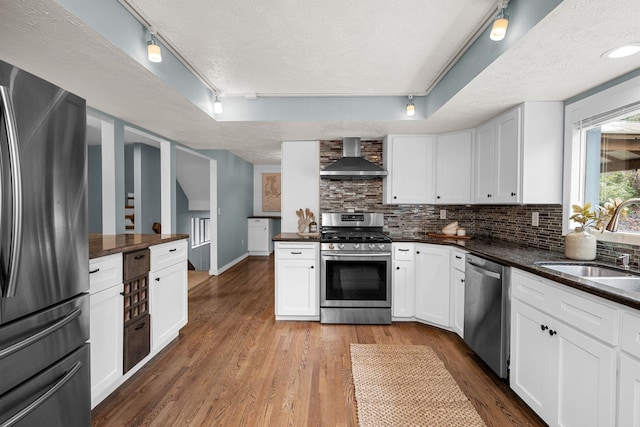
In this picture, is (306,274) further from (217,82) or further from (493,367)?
(217,82)

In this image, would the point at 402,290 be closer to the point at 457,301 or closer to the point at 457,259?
the point at 457,301

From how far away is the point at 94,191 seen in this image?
17.4ft

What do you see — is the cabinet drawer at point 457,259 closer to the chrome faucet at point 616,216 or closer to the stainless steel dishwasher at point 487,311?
the stainless steel dishwasher at point 487,311

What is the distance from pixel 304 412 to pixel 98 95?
8.88 ft

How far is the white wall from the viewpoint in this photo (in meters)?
7.52

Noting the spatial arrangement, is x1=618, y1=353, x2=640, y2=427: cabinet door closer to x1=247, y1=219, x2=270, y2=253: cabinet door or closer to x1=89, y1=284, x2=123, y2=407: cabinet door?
x1=89, y1=284, x2=123, y2=407: cabinet door

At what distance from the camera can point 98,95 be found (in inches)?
92.4

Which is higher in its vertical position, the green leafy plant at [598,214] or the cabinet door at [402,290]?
the green leafy plant at [598,214]

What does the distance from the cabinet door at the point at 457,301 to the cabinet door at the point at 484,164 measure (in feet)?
2.59

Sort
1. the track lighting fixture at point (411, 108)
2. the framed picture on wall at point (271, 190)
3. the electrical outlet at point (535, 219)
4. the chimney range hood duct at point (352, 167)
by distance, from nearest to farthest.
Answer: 1. the electrical outlet at point (535, 219)
2. the track lighting fixture at point (411, 108)
3. the chimney range hood duct at point (352, 167)
4. the framed picture on wall at point (271, 190)

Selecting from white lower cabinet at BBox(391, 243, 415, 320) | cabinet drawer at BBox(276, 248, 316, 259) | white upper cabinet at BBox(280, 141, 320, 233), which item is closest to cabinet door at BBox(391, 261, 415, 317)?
white lower cabinet at BBox(391, 243, 415, 320)

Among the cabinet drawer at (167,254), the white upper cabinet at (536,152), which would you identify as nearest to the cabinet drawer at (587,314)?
the white upper cabinet at (536,152)

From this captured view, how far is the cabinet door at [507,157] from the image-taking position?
8.14ft

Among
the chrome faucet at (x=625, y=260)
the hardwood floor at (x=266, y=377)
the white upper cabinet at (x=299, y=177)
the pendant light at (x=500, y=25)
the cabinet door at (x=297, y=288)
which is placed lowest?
the hardwood floor at (x=266, y=377)
